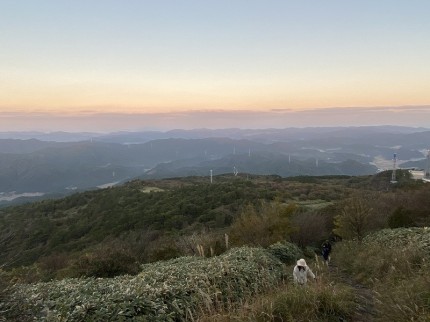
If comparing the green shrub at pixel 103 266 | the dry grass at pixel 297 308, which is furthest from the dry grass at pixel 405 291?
the green shrub at pixel 103 266

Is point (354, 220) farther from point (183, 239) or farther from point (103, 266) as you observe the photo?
point (103, 266)

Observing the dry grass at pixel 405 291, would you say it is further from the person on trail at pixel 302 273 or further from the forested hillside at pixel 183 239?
the person on trail at pixel 302 273

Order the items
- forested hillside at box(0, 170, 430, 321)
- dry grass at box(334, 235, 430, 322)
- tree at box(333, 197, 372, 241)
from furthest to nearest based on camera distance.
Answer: tree at box(333, 197, 372, 241), forested hillside at box(0, 170, 430, 321), dry grass at box(334, 235, 430, 322)

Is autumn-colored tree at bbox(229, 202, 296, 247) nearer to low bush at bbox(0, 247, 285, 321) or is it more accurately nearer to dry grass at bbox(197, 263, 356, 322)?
low bush at bbox(0, 247, 285, 321)

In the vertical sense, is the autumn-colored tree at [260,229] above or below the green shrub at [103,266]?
below

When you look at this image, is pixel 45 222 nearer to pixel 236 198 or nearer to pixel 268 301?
pixel 236 198

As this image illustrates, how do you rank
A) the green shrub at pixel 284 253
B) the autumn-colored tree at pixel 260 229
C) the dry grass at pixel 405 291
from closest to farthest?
the dry grass at pixel 405 291
the green shrub at pixel 284 253
the autumn-colored tree at pixel 260 229

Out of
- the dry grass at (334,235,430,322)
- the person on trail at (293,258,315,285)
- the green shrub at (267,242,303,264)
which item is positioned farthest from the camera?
the green shrub at (267,242,303,264)

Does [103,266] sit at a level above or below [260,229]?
above

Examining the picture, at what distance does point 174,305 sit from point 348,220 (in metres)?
20.0

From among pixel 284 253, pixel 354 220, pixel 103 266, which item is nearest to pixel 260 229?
pixel 284 253

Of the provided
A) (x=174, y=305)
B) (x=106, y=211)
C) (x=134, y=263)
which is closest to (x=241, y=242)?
(x=134, y=263)

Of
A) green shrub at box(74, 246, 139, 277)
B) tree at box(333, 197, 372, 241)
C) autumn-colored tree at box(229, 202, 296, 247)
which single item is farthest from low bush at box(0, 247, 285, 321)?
tree at box(333, 197, 372, 241)

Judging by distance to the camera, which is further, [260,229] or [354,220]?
[354,220]
